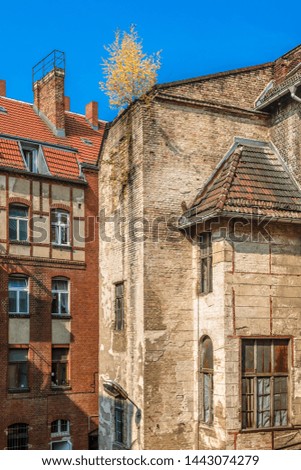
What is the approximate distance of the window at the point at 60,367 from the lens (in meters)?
21.0

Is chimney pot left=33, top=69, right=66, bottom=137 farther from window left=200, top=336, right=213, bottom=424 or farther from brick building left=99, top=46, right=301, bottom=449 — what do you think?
window left=200, top=336, right=213, bottom=424

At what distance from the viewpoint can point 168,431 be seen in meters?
15.8

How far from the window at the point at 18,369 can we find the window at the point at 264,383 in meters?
8.51

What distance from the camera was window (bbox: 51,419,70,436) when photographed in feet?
67.9

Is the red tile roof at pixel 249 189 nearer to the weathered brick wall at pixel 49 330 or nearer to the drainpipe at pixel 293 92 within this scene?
the drainpipe at pixel 293 92

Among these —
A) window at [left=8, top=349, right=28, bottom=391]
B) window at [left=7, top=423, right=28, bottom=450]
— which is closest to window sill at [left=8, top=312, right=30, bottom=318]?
window at [left=8, top=349, right=28, bottom=391]

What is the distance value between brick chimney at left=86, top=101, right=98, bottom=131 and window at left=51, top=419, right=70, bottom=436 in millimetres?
12849

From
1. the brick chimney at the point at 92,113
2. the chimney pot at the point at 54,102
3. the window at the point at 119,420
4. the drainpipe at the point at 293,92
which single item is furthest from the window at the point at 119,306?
the brick chimney at the point at 92,113

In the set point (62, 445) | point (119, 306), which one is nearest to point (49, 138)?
point (119, 306)

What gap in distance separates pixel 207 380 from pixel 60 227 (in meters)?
8.58

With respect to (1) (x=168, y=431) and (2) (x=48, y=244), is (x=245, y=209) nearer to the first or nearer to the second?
(1) (x=168, y=431)

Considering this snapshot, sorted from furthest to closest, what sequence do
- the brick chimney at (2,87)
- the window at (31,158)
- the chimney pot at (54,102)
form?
the brick chimney at (2,87)
the chimney pot at (54,102)
the window at (31,158)

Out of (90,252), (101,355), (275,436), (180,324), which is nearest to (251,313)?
(180,324)
